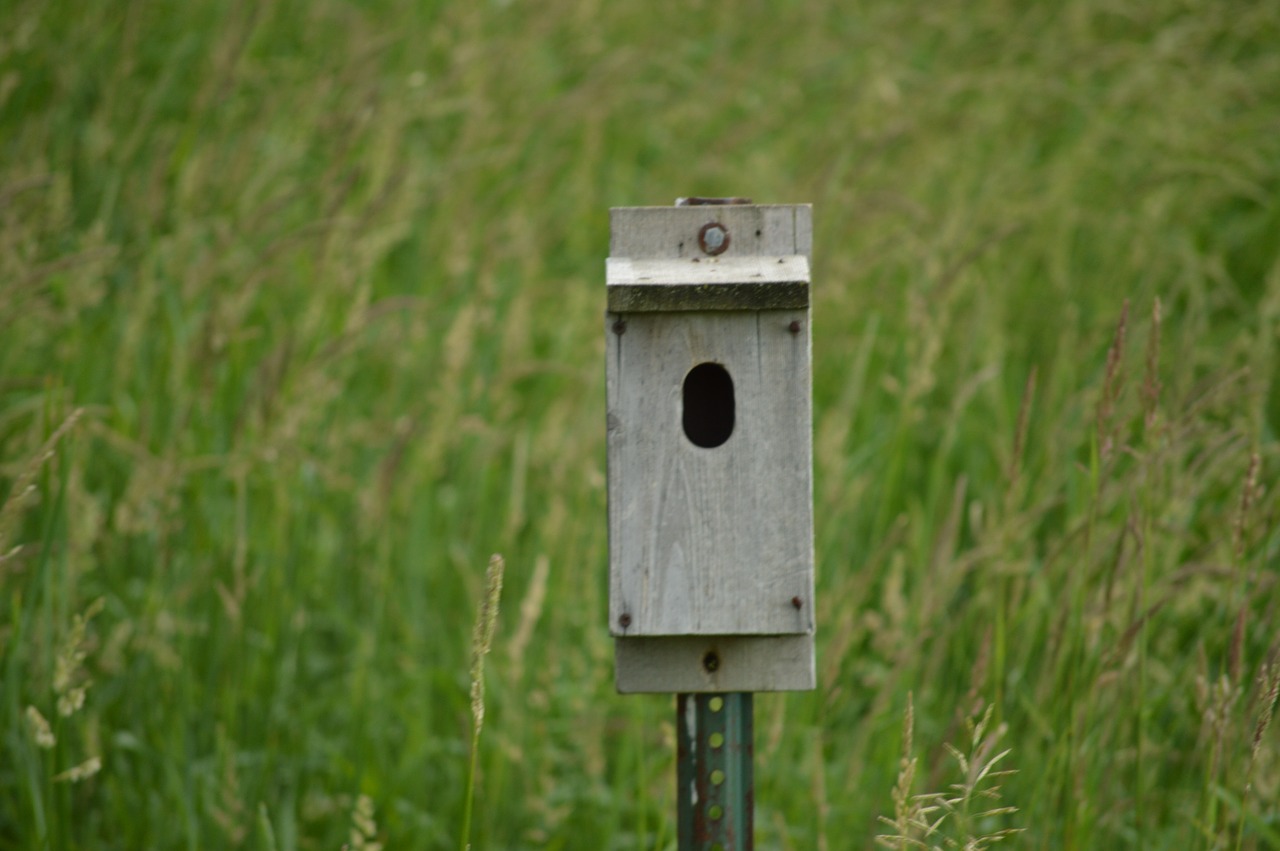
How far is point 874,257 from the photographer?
2844 mm

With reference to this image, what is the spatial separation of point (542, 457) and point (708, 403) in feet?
3.92

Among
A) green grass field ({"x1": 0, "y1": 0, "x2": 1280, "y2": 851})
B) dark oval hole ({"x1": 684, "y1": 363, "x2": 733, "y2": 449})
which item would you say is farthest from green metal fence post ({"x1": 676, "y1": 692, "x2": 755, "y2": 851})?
dark oval hole ({"x1": 684, "y1": 363, "x2": 733, "y2": 449})

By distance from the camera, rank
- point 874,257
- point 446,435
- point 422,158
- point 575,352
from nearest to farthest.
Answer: point 446,435
point 874,257
point 575,352
point 422,158

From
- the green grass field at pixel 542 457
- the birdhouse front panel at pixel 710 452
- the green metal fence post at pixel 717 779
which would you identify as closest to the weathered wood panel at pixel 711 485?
the birdhouse front panel at pixel 710 452

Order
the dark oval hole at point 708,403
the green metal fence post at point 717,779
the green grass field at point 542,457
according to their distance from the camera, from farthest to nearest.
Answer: the green grass field at point 542,457
the dark oval hole at point 708,403
the green metal fence post at point 717,779

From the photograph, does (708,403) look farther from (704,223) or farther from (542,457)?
(542,457)

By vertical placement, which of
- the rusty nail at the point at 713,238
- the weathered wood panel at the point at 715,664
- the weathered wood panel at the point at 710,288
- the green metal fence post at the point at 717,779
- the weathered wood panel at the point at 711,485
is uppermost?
the rusty nail at the point at 713,238

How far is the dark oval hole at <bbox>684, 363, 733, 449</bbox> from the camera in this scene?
1909mm

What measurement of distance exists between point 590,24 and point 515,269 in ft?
5.32

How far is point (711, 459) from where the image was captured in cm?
158

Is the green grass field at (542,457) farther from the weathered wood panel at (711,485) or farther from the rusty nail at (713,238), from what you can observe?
the rusty nail at (713,238)

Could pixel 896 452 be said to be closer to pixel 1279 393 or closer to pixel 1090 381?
pixel 1090 381

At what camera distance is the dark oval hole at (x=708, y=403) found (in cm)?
191

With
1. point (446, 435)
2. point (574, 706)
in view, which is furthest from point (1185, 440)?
point (446, 435)
